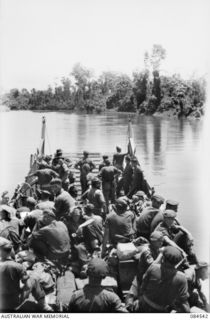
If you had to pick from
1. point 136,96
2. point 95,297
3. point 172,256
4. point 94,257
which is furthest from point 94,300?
point 136,96

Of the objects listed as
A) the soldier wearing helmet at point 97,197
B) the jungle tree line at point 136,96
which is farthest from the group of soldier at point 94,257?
the jungle tree line at point 136,96

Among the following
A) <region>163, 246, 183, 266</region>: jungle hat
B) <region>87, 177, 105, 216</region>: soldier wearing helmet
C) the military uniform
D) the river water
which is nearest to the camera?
the military uniform

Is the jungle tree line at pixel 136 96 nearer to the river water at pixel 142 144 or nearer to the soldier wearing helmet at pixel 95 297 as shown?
the river water at pixel 142 144

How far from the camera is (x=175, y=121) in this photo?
5388cm

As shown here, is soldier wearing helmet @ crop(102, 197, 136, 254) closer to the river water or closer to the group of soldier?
the group of soldier

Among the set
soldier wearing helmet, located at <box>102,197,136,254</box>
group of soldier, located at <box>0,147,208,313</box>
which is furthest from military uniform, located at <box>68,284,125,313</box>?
soldier wearing helmet, located at <box>102,197,136,254</box>

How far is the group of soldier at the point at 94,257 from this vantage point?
152 inches

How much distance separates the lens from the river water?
17.0 meters

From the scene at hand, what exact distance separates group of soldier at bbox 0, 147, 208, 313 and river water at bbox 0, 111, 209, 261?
0.79 meters

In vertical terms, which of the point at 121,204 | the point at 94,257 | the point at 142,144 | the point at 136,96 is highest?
the point at 136,96

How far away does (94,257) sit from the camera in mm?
4914

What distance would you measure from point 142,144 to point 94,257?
110ft

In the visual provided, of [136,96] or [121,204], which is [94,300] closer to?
[121,204]

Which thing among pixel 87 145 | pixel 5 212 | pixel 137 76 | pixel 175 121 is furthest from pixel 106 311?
pixel 175 121
